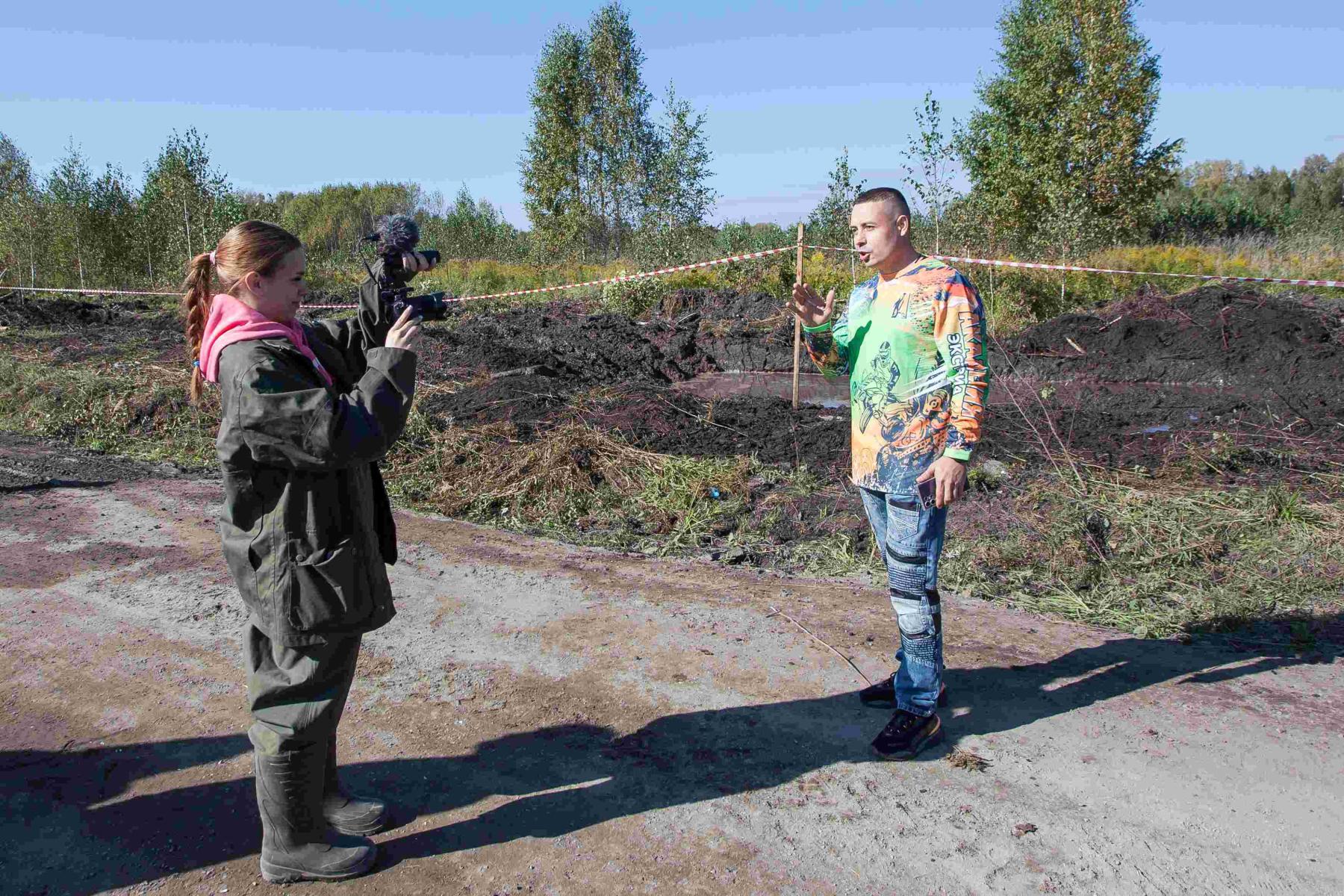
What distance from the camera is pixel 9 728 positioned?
3.60 metres

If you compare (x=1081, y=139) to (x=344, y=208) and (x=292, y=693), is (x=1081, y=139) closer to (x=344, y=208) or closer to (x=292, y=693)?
(x=292, y=693)

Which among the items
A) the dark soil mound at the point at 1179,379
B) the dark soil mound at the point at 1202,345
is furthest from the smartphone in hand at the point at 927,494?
the dark soil mound at the point at 1202,345

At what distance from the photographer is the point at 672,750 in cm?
343

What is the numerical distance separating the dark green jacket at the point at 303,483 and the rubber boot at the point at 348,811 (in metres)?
0.67

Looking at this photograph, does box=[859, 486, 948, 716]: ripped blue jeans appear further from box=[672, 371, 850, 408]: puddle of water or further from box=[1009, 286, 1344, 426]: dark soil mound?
box=[1009, 286, 1344, 426]: dark soil mound

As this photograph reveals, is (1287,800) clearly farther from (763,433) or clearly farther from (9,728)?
(763,433)

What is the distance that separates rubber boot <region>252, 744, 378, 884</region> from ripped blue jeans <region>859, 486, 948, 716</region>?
6.47ft

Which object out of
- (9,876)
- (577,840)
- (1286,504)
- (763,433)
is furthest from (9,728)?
(1286,504)

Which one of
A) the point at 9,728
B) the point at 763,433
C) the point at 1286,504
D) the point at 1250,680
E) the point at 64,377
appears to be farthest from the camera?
the point at 64,377

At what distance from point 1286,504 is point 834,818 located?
14.3 feet

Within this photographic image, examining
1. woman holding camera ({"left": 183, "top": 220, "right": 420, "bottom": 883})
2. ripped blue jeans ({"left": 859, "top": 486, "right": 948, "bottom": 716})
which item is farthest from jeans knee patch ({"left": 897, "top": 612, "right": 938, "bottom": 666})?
woman holding camera ({"left": 183, "top": 220, "right": 420, "bottom": 883})

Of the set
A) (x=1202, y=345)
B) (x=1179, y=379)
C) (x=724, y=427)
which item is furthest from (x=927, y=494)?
(x=1202, y=345)

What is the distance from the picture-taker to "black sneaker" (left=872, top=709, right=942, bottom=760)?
3.32 meters

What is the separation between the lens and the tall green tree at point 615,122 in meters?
34.2
